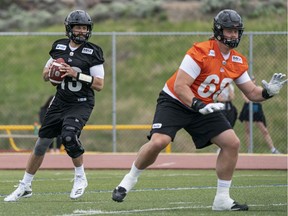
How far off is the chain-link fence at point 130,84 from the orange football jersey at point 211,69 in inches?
332

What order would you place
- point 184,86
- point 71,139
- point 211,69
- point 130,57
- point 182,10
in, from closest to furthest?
point 184,86 < point 211,69 < point 71,139 < point 130,57 < point 182,10

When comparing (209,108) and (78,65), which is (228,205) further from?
(78,65)

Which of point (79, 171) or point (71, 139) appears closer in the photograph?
point (71, 139)

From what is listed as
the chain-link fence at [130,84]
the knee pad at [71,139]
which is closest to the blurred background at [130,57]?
the chain-link fence at [130,84]

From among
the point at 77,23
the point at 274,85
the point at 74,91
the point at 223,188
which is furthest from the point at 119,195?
the point at 77,23

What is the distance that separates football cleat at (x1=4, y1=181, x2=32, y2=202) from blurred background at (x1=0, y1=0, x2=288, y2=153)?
768cm

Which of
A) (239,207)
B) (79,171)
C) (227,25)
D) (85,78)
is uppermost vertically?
(227,25)

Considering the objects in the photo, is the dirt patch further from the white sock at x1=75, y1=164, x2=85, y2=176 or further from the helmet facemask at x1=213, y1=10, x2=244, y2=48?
the helmet facemask at x1=213, y1=10, x2=244, y2=48

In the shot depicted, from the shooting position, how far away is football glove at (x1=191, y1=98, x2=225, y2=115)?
27.8ft

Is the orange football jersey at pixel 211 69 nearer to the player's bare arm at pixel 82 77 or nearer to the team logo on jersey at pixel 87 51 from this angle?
the player's bare arm at pixel 82 77

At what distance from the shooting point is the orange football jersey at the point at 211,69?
8.75 m

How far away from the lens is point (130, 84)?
23828mm

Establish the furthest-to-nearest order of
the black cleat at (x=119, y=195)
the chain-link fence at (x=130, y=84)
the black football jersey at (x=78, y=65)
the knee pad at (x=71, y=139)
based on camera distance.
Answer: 1. the chain-link fence at (x=130, y=84)
2. the black football jersey at (x=78, y=65)
3. the knee pad at (x=71, y=139)
4. the black cleat at (x=119, y=195)

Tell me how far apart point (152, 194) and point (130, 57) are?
1465cm
